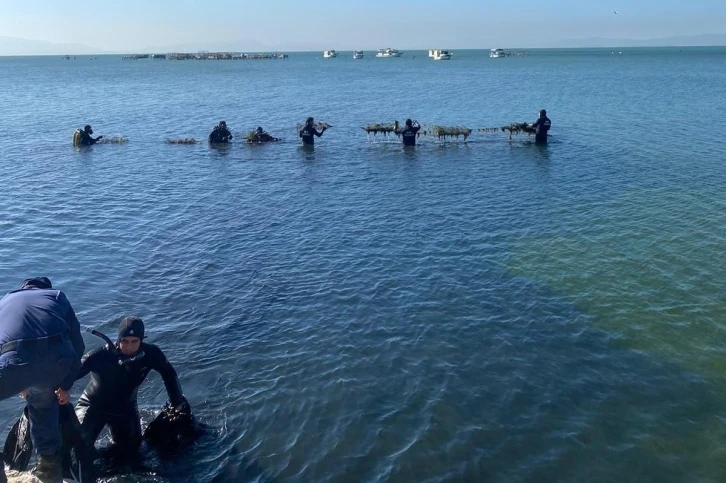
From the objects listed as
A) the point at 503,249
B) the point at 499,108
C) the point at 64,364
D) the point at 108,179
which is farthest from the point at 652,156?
the point at 64,364

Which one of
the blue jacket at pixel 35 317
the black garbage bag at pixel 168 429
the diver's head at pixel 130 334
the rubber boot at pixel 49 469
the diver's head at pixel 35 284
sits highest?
the diver's head at pixel 35 284

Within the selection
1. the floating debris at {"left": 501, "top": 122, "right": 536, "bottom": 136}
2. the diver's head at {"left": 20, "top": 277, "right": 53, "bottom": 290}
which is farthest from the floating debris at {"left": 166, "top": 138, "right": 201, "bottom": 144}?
the diver's head at {"left": 20, "top": 277, "right": 53, "bottom": 290}

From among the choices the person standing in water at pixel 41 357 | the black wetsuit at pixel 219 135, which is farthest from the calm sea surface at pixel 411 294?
the black wetsuit at pixel 219 135

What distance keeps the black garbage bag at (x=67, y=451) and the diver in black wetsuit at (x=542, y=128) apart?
4224 centimetres

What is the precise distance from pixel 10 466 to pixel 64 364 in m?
3.01

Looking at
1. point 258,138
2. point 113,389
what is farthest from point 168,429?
point 258,138

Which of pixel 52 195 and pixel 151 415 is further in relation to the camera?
pixel 52 195

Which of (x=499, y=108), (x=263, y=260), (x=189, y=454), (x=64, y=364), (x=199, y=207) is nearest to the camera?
(x=64, y=364)

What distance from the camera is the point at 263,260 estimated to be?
23.5 meters

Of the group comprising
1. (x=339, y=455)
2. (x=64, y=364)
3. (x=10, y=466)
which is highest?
(x=64, y=364)

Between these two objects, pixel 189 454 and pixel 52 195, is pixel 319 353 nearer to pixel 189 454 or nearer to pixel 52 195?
pixel 189 454

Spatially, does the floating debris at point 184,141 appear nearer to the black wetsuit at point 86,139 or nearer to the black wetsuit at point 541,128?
the black wetsuit at point 86,139

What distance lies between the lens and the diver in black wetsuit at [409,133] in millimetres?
45438

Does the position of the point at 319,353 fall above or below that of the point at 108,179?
below
